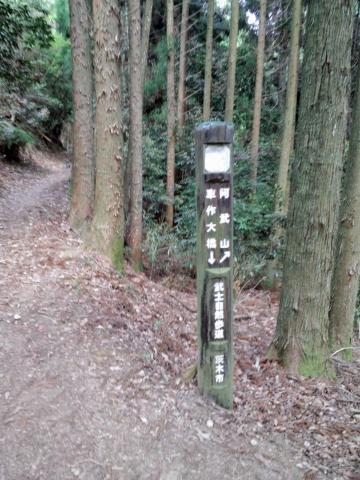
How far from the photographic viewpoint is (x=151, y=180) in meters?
12.9

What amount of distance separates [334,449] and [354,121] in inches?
141

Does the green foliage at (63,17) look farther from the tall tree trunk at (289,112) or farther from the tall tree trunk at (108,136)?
the tall tree trunk at (108,136)

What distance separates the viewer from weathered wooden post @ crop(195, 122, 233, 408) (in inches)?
127

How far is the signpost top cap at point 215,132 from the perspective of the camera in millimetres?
3160

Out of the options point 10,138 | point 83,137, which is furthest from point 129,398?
point 10,138

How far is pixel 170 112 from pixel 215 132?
9.71 m

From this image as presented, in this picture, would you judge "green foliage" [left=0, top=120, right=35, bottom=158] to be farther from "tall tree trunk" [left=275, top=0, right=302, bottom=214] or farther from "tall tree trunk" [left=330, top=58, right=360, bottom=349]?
"tall tree trunk" [left=330, top=58, right=360, bottom=349]

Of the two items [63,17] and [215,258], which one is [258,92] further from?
[63,17]

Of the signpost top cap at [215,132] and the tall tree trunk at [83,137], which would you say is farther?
the tall tree trunk at [83,137]

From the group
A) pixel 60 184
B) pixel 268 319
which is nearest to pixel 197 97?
pixel 60 184

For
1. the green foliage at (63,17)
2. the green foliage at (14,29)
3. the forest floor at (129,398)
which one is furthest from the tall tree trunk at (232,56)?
Answer: the green foliage at (63,17)

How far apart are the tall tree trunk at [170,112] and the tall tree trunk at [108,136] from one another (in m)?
5.33

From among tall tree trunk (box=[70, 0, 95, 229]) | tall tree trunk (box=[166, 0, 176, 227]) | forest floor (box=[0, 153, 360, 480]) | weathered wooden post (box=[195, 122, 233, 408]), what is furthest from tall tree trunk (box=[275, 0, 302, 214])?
weathered wooden post (box=[195, 122, 233, 408])

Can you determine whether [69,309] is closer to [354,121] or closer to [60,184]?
[354,121]
